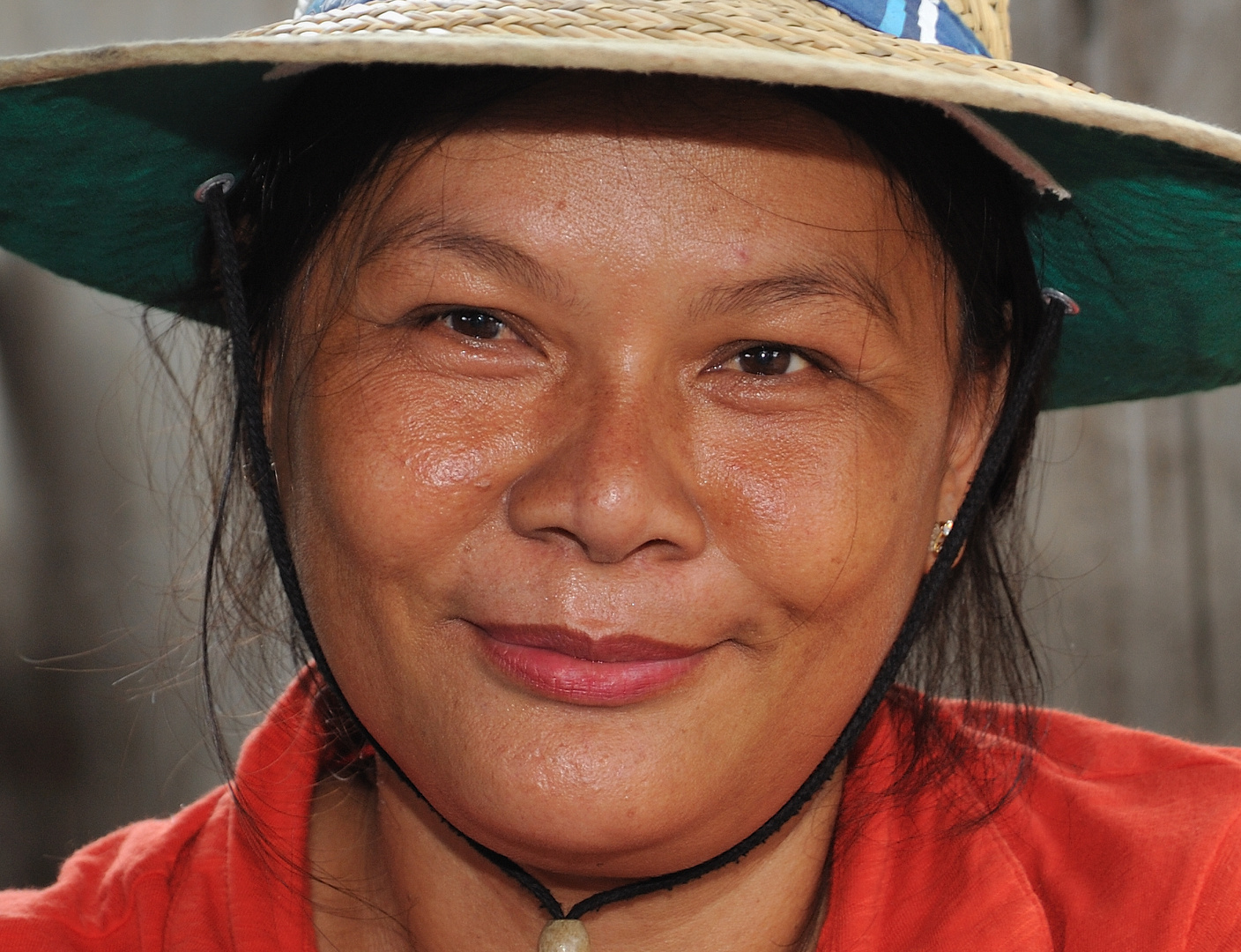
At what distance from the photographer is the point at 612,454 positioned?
Result: 3.61 feet

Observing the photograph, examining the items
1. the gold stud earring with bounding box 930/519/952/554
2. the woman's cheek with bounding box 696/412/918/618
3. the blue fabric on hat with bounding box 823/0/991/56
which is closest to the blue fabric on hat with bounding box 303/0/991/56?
the blue fabric on hat with bounding box 823/0/991/56

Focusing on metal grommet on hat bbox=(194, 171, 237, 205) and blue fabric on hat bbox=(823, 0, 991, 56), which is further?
metal grommet on hat bbox=(194, 171, 237, 205)

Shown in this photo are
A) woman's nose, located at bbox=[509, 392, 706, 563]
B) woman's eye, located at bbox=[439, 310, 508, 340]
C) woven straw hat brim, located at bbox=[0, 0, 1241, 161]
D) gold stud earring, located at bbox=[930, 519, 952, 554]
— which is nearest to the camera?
woven straw hat brim, located at bbox=[0, 0, 1241, 161]

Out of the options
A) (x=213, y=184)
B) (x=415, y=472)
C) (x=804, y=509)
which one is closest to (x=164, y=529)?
(x=213, y=184)

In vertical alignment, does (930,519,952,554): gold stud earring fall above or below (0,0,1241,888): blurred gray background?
above

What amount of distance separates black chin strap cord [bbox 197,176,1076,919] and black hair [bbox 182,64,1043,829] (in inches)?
1.7

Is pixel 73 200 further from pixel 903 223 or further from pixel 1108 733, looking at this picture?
pixel 1108 733

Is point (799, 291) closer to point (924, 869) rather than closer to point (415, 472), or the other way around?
point (415, 472)

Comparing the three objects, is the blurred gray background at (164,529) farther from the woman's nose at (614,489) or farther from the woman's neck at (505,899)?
the woman's nose at (614,489)

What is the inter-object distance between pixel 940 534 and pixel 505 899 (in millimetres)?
569

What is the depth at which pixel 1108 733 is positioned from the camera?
1.71m

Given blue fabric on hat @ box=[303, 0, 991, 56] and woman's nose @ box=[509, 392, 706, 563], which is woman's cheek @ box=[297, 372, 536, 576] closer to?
woman's nose @ box=[509, 392, 706, 563]

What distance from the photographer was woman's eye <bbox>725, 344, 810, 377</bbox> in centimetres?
121

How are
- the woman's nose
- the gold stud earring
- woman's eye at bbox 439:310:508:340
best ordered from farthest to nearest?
the gold stud earring, woman's eye at bbox 439:310:508:340, the woman's nose
